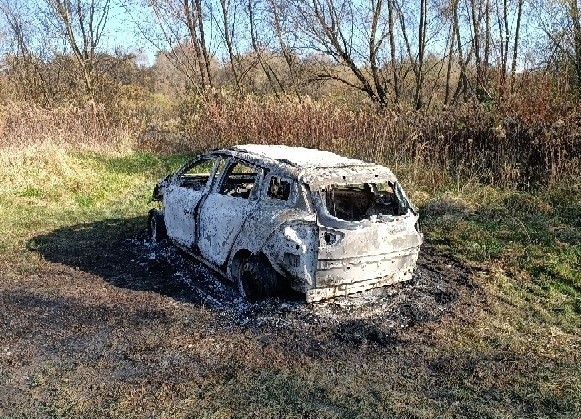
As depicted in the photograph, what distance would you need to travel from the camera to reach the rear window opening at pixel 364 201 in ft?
19.6

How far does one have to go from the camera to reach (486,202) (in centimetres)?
963

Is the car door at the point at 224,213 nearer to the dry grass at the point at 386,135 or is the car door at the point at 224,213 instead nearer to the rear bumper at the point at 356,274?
the rear bumper at the point at 356,274

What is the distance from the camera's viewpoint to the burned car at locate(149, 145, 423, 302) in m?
5.15

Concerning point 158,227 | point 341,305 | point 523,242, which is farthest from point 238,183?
point 523,242

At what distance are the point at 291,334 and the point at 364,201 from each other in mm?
2070

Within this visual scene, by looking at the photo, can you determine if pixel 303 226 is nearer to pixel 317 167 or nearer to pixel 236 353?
pixel 317 167

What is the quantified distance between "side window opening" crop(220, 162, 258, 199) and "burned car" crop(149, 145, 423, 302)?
0.08 ft

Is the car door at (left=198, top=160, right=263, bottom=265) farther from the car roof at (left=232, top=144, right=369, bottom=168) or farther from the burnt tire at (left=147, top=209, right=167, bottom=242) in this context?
the burnt tire at (left=147, top=209, right=167, bottom=242)

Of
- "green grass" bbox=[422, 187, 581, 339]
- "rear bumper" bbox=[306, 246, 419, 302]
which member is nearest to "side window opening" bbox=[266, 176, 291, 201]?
"rear bumper" bbox=[306, 246, 419, 302]

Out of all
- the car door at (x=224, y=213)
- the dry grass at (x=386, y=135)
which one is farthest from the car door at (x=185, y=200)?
the dry grass at (x=386, y=135)

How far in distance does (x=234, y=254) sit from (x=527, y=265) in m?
3.83

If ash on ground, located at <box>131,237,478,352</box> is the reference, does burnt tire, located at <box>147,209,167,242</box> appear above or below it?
above

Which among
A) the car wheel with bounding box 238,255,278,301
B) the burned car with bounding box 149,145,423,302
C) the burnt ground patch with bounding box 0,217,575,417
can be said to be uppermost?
the burned car with bounding box 149,145,423,302

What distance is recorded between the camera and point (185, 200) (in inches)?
271
